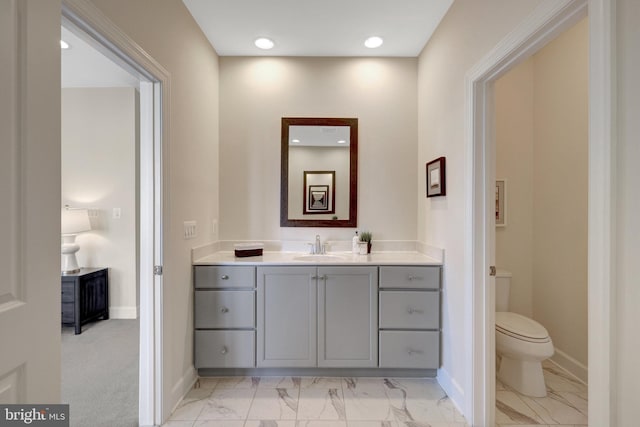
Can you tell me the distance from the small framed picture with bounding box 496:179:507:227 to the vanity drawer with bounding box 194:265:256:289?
205 centimetres

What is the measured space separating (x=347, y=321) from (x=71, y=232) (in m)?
2.82

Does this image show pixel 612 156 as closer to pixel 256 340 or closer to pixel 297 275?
pixel 297 275

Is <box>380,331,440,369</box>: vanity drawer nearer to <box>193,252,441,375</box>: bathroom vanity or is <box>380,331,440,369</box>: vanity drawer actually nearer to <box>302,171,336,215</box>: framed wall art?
<box>193,252,441,375</box>: bathroom vanity

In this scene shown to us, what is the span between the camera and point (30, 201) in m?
0.80

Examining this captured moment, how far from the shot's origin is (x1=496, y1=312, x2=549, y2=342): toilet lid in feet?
6.13

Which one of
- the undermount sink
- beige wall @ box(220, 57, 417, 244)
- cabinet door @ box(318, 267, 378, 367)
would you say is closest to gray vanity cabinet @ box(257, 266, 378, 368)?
cabinet door @ box(318, 267, 378, 367)

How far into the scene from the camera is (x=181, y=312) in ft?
6.25

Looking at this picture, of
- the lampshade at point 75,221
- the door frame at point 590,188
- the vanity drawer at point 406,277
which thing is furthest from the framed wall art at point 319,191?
the lampshade at point 75,221

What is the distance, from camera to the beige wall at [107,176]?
319cm

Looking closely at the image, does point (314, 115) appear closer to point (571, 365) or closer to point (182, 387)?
point (182, 387)

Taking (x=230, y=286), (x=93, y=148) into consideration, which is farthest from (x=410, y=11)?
(x=93, y=148)

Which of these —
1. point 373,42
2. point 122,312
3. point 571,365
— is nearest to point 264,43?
point 373,42

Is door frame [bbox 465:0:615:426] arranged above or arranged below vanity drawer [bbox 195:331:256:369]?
above

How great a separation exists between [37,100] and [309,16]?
178 cm
